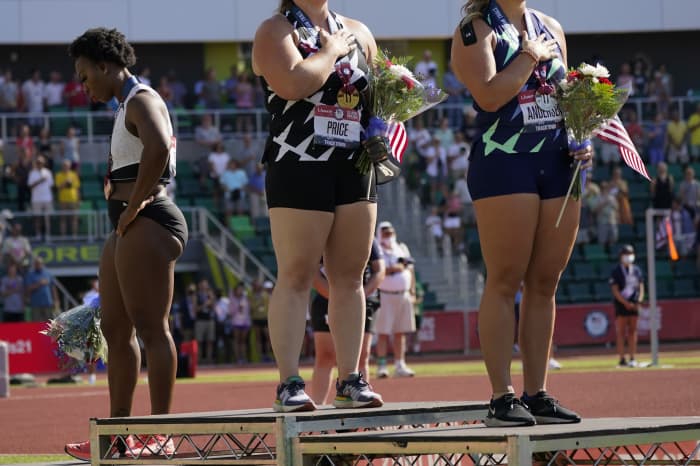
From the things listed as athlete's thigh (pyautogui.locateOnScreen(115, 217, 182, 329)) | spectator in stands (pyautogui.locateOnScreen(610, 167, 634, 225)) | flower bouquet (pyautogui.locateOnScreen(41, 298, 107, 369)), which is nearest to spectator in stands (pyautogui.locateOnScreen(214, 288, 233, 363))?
spectator in stands (pyautogui.locateOnScreen(610, 167, 634, 225))

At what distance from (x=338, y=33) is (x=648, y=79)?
3061cm

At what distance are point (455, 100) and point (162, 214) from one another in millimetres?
27041

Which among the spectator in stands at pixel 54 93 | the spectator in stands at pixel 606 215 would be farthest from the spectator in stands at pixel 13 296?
the spectator in stands at pixel 606 215

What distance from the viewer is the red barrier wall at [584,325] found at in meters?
28.7

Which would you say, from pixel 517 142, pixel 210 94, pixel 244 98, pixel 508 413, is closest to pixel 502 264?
pixel 517 142

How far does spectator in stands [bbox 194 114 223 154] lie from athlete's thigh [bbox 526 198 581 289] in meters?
24.9

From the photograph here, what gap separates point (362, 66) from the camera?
693cm

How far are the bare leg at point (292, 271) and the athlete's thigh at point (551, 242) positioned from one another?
1016 mm

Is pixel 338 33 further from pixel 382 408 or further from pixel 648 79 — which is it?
pixel 648 79

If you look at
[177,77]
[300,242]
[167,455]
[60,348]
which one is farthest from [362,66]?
[177,77]

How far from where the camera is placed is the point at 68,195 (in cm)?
2808

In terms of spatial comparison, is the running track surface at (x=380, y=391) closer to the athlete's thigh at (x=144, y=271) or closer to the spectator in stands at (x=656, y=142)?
the athlete's thigh at (x=144, y=271)

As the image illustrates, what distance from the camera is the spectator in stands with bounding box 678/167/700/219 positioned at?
3064cm

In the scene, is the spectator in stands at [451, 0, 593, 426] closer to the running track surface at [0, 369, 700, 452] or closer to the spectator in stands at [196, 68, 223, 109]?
the running track surface at [0, 369, 700, 452]
